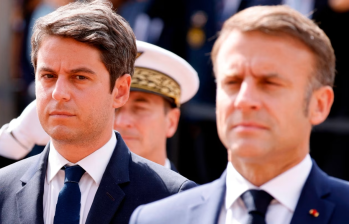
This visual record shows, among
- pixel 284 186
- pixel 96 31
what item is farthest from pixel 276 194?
pixel 96 31

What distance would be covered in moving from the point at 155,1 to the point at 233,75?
14.4 feet

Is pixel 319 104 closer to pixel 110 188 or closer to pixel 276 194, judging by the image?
pixel 276 194

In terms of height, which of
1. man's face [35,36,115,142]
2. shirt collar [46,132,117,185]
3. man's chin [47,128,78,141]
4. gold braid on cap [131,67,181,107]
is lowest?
gold braid on cap [131,67,181,107]

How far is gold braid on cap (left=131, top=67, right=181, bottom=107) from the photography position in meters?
3.54

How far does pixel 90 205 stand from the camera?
262cm

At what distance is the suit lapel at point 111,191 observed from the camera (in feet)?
8.32

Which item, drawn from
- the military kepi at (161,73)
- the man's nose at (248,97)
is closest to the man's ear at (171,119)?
the military kepi at (161,73)

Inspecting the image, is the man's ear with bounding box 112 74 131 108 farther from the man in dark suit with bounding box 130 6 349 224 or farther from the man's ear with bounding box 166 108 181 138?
the man's ear with bounding box 166 108 181 138

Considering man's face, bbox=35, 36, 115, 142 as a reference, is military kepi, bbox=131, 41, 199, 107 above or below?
below

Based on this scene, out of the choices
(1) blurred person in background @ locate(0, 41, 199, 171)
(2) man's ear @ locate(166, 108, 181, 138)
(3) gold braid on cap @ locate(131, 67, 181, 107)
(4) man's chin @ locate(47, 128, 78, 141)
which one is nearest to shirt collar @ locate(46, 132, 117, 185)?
(4) man's chin @ locate(47, 128, 78, 141)

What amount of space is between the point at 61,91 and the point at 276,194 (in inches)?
43.7

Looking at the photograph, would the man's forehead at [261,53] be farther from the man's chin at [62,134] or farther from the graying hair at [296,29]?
the man's chin at [62,134]

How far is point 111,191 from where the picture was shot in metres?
2.60

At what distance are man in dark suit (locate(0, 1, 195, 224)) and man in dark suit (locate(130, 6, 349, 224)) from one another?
52 centimetres
